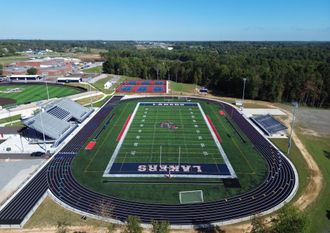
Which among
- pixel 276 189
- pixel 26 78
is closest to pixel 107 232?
pixel 276 189

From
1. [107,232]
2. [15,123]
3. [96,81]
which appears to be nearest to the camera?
[107,232]

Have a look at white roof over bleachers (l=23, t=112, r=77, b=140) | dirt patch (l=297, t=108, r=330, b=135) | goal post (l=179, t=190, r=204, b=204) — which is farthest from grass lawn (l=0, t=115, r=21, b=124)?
dirt patch (l=297, t=108, r=330, b=135)

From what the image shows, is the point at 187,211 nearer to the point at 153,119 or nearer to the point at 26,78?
the point at 153,119

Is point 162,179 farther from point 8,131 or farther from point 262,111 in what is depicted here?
point 262,111

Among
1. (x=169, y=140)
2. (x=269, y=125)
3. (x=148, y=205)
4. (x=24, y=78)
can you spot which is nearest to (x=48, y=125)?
(x=169, y=140)

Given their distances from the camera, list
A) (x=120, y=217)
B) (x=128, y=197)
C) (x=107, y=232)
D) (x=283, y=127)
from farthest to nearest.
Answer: (x=283, y=127) < (x=128, y=197) < (x=120, y=217) < (x=107, y=232)

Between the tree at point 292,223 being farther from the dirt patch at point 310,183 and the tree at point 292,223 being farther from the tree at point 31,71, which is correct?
the tree at point 31,71

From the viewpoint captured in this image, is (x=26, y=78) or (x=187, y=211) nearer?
(x=187, y=211)

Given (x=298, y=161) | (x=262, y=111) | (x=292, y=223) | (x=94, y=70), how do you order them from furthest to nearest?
(x=94, y=70)
(x=262, y=111)
(x=298, y=161)
(x=292, y=223)
